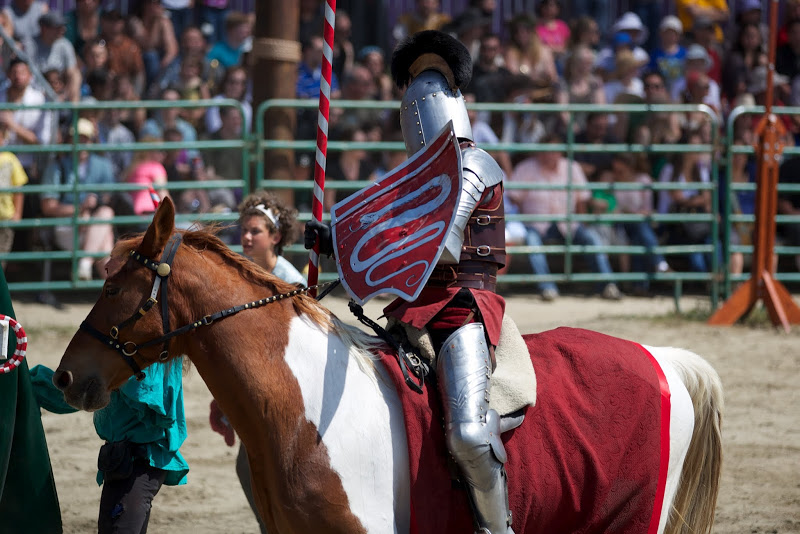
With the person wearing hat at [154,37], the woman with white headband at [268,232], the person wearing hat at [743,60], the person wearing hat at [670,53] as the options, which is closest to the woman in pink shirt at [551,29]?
the person wearing hat at [670,53]

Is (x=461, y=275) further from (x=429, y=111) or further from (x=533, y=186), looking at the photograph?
(x=533, y=186)

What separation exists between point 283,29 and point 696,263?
16.3 ft

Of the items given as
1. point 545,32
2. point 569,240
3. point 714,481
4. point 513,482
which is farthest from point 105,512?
point 545,32

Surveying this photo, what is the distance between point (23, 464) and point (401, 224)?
5.41 ft

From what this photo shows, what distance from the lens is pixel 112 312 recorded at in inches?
130

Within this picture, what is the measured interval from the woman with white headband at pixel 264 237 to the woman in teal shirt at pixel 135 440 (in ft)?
1.76

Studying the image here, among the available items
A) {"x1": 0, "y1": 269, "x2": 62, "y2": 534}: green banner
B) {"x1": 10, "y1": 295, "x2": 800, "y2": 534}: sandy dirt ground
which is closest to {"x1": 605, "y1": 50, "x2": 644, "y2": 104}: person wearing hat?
{"x1": 10, "y1": 295, "x2": 800, "y2": 534}: sandy dirt ground

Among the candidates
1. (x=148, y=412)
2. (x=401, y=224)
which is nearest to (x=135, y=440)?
(x=148, y=412)

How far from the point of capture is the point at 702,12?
42.6 feet

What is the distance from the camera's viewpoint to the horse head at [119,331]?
327cm

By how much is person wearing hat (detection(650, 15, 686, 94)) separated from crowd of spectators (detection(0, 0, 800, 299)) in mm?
18

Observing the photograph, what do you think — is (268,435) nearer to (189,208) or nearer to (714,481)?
(714,481)

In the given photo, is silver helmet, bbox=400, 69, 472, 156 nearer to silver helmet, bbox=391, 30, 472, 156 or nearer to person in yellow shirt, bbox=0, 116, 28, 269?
silver helmet, bbox=391, 30, 472, 156

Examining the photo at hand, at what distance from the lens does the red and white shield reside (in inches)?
131
